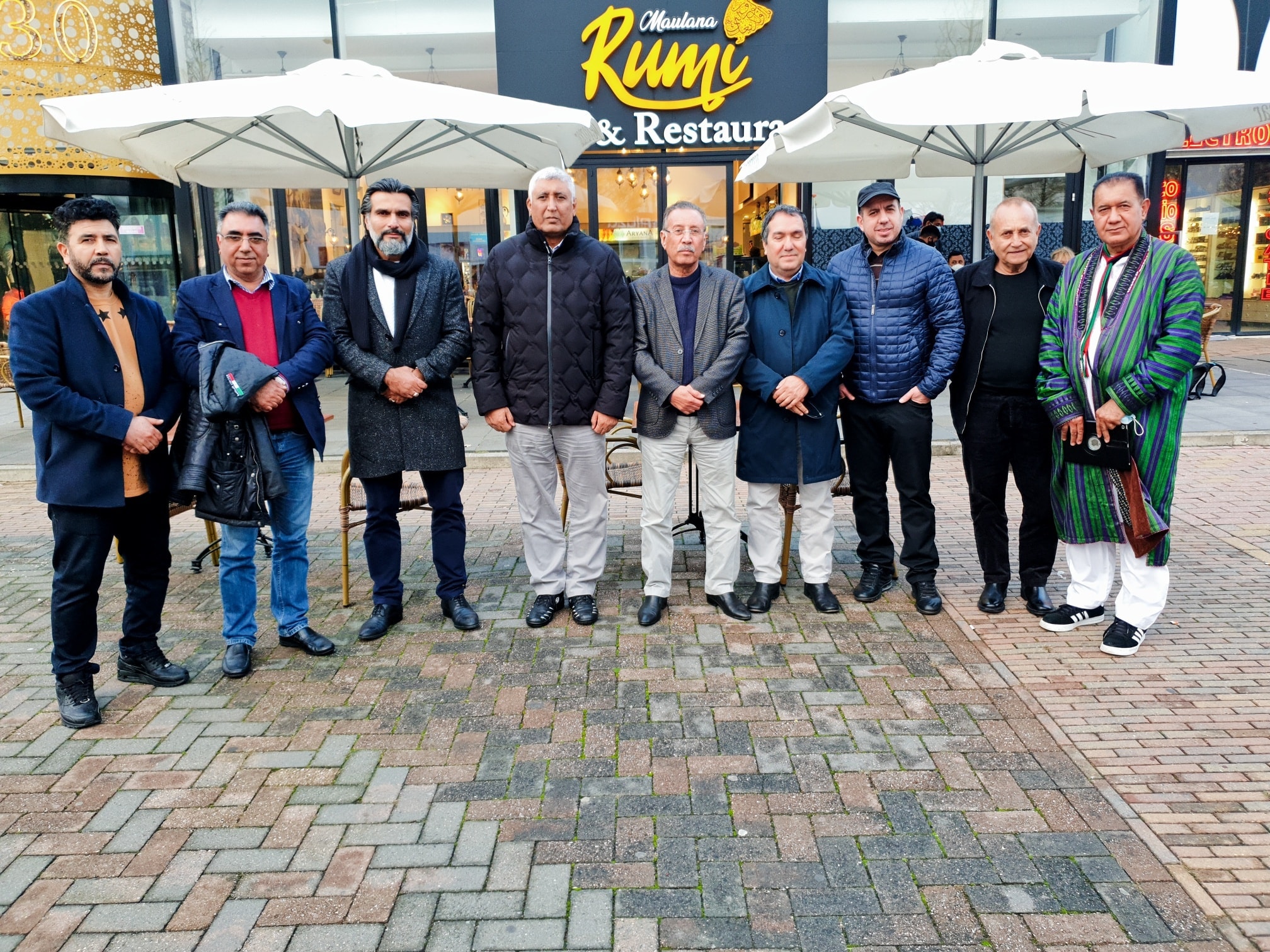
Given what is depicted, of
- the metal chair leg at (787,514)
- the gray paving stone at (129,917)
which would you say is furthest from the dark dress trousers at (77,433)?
the metal chair leg at (787,514)

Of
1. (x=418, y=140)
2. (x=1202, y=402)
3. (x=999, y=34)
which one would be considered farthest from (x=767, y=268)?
(x=999, y=34)

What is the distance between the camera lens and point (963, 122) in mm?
4605

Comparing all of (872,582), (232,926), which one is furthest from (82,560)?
(872,582)

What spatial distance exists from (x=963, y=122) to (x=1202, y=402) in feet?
24.7

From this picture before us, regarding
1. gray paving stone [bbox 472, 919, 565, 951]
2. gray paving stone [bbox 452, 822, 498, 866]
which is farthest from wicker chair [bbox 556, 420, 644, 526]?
gray paving stone [bbox 472, 919, 565, 951]

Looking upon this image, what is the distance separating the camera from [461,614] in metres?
4.87

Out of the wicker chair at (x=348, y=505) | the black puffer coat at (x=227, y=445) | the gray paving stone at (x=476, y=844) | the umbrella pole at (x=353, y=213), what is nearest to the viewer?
the gray paving stone at (x=476, y=844)

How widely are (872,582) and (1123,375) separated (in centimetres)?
166

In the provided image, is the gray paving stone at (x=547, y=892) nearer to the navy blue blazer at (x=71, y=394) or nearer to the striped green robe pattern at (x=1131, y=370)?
the navy blue blazer at (x=71, y=394)

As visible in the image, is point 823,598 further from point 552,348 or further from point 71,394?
point 71,394

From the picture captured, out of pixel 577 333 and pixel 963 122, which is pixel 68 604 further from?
pixel 963 122

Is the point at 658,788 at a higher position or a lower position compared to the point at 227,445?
lower

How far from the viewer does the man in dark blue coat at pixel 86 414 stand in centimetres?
378

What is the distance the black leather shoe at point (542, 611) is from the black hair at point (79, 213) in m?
2.59
